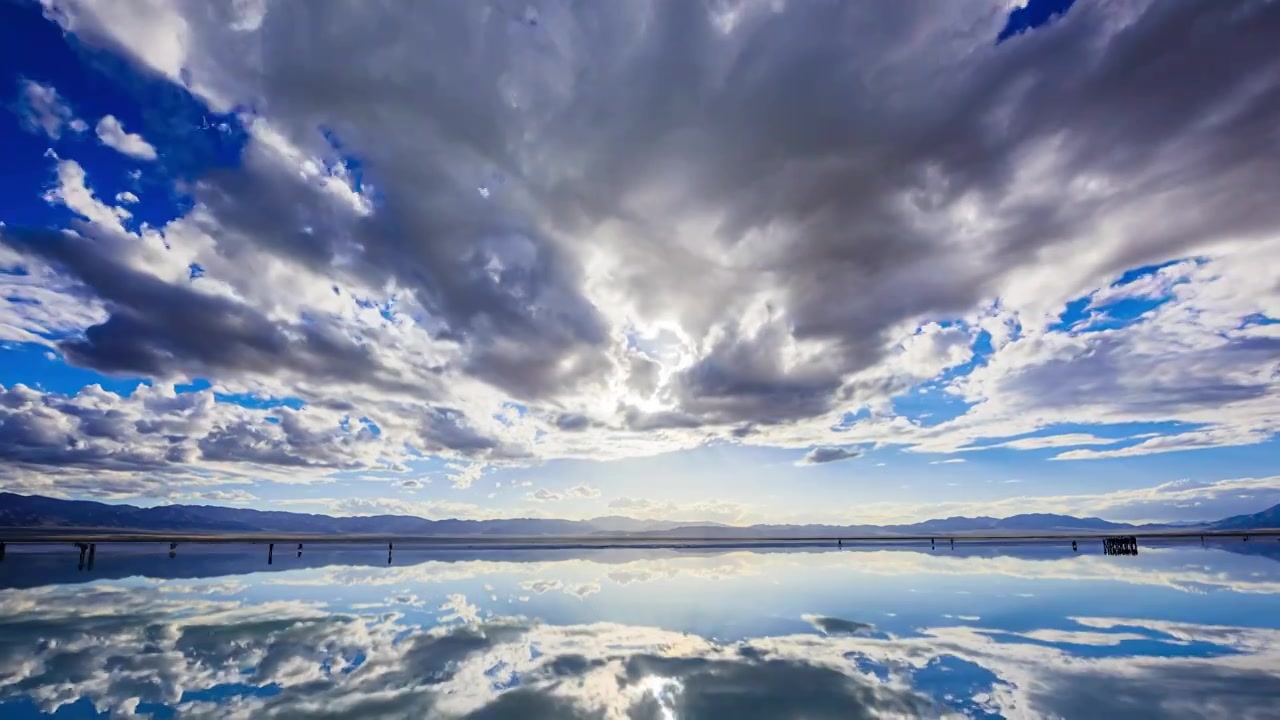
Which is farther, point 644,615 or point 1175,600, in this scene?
point 1175,600

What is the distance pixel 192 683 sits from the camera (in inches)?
920

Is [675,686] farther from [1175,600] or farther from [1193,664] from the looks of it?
[1175,600]

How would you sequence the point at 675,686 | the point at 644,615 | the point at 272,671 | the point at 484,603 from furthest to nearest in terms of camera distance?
1. the point at 484,603
2. the point at 644,615
3. the point at 272,671
4. the point at 675,686

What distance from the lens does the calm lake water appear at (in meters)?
20.9

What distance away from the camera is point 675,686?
22.9 m

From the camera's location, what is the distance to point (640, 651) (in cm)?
2867

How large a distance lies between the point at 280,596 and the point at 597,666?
36458 mm

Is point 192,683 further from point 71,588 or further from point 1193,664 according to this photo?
point 71,588

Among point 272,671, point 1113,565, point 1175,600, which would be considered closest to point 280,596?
point 272,671

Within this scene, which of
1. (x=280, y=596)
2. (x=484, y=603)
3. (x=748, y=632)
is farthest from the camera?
(x=280, y=596)

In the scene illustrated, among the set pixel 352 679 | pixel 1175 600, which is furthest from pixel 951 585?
pixel 352 679

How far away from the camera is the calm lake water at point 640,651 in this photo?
20.9m

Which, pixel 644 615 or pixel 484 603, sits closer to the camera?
pixel 644 615

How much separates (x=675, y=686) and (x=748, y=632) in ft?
39.6
